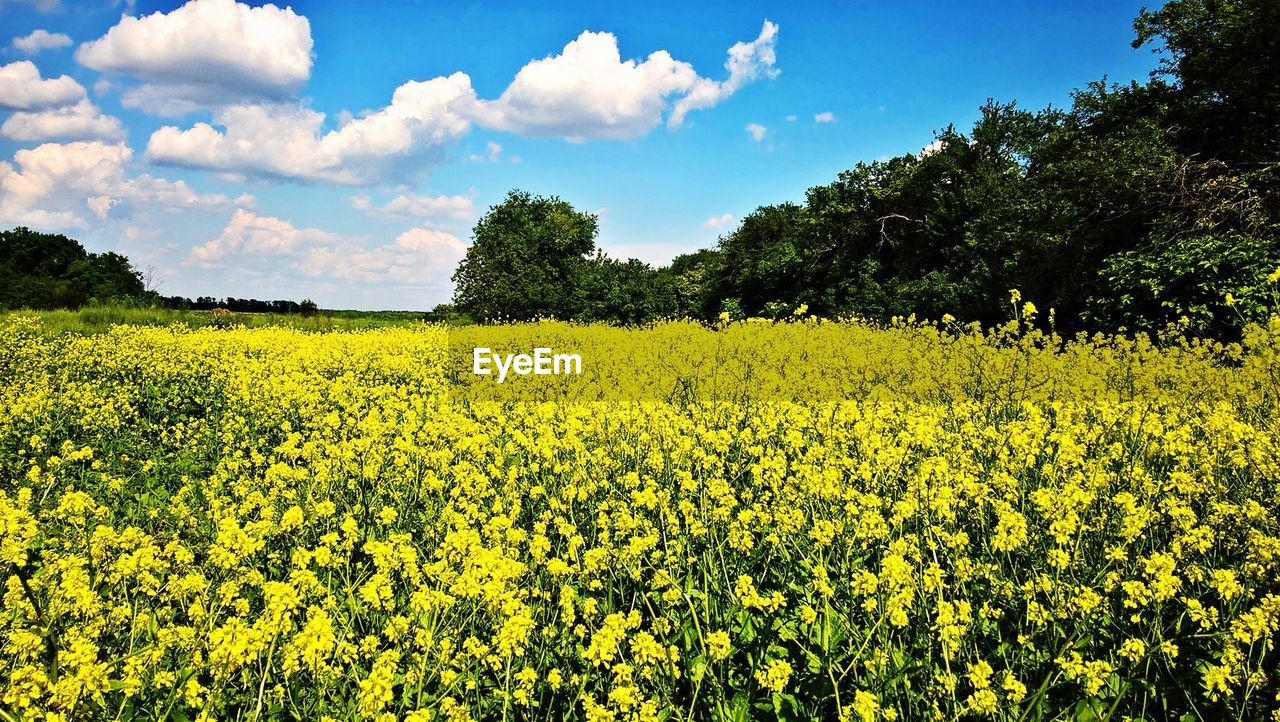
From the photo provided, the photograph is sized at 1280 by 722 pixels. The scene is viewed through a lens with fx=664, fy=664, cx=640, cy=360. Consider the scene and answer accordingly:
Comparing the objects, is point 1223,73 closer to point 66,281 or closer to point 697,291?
point 697,291

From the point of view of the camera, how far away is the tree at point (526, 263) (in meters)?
39.5

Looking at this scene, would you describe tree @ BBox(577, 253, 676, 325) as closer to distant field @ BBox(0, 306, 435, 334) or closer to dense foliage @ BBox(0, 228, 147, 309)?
distant field @ BBox(0, 306, 435, 334)

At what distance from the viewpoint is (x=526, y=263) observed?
43938 mm

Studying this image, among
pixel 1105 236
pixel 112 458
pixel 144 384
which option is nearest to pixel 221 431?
pixel 112 458

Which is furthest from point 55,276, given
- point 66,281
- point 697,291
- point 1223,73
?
point 1223,73

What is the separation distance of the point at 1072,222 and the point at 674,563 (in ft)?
57.8

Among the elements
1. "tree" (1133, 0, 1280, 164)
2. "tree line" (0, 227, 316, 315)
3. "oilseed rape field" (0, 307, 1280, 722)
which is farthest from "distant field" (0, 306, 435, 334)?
"tree" (1133, 0, 1280, 164)

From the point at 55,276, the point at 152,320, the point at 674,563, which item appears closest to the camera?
the point at 674,563

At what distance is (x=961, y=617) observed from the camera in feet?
8.73

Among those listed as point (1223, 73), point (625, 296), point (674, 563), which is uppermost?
point (1223, 73)

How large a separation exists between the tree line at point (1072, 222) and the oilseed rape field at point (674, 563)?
197 inches

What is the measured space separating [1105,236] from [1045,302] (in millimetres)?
2211

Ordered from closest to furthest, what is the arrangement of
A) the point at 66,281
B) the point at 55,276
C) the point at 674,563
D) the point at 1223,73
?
1. the point at 674,563
2. the point at 1223,73
3. the point at 66,281
4. the point at 55,276

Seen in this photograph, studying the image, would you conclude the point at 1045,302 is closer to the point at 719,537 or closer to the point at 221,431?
the point at 719,537
